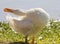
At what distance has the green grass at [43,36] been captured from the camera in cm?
1023

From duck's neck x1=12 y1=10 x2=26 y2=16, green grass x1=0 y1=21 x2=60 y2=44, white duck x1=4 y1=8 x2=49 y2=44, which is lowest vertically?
green grass x1=0 y1=21 x2=60 y2=44

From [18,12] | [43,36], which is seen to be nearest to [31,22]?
[18,12]

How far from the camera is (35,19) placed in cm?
866

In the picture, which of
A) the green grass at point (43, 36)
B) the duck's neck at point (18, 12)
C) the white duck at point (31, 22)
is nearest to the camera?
the white duck at point (31, 22)

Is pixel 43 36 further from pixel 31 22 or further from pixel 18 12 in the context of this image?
pixel 31 22

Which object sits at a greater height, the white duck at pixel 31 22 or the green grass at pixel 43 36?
the white duck at pixel 31 22

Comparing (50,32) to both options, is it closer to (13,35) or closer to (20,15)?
(13,35)

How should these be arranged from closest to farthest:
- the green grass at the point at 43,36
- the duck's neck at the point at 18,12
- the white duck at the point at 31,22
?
the white duck at the point at 31,22 → the duck's neck at the point at 18,12 → the green grass at the point at 43,36

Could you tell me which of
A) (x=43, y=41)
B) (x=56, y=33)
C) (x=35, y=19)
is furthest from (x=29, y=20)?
(x=56, y=33)

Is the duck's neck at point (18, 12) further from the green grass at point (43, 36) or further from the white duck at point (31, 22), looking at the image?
the green grass at point (43, 36)

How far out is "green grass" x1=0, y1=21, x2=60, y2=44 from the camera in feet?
33.6

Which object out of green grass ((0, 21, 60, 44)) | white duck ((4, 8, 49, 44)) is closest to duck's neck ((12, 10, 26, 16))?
white duck ((4, 8, 49, 44))

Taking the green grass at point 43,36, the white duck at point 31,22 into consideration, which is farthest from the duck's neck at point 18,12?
the green grass at point 43,36

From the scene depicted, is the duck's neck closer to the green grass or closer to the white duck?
the white duck
